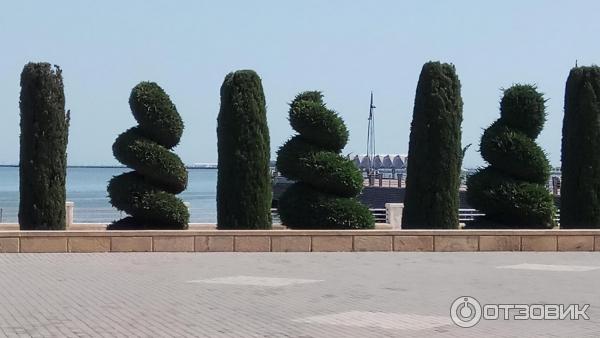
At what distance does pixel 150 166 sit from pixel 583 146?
10118 millimetres

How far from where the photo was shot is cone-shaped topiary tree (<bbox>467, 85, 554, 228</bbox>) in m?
21.0

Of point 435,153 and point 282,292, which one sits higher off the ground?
point 435,153

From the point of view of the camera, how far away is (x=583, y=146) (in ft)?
71.1

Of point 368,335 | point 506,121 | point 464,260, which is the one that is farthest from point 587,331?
point 506,121

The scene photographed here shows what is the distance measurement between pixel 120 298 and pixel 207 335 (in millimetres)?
2868

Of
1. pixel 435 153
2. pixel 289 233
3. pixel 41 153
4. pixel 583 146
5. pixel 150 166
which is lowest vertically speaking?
pixel 289 233

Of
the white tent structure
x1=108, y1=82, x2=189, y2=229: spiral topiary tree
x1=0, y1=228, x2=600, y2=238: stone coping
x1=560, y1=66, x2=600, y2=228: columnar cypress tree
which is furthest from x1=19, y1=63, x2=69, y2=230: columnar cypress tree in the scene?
the white tent structure

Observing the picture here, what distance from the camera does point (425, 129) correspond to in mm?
20797

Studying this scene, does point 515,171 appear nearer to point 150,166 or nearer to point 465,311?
point 150,166

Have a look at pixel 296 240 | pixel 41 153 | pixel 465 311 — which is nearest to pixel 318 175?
pixel 296 240

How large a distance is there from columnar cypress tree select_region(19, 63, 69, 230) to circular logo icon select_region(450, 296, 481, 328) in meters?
10.3

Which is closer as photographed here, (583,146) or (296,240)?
(296,240)

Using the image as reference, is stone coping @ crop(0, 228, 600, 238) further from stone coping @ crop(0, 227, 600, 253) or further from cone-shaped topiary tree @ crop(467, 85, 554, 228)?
cone-shaped topiary tree @ crop(467, 85, 554, 228)

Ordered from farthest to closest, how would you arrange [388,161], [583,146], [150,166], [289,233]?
[388,161], [583,146], [150,166], [289,233]
